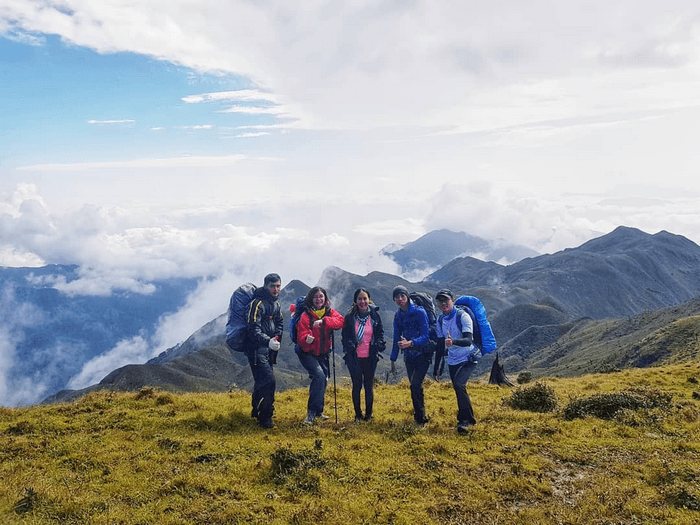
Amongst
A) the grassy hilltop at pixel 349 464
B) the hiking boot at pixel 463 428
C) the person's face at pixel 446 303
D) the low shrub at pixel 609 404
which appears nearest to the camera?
the grassy hilltop at pixel 349 464

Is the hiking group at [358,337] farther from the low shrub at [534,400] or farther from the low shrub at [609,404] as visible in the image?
the low shrub at [609,404]

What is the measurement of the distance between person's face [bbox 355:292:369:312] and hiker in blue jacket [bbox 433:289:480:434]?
2108 mm

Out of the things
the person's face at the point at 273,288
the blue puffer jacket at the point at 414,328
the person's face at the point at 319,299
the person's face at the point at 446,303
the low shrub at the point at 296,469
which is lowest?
the low shrub at the point at 296,469

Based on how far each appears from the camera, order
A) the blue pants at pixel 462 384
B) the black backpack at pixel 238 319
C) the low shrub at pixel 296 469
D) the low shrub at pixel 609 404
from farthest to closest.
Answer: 1. the low shrub at pixel 609 404
2. the black backpack at pixel 238 319
3. the blue pants at pixel 462 384
4. the low shrub at pixel 296 469

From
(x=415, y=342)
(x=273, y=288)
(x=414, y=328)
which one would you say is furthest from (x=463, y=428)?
(x=273, y=288)

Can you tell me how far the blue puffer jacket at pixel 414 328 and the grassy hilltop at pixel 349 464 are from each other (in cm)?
222

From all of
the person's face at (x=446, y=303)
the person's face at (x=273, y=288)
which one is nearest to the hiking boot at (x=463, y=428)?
the person's face at (x=446, y=303)

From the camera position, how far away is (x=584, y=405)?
1454 centimetres

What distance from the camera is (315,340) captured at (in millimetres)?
13414

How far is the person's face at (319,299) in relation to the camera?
→ 13.4 meters

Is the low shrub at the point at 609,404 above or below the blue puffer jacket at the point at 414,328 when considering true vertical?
below

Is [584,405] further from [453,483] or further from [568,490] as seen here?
[453,483]

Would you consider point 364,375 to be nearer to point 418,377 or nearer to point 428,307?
point 418,377

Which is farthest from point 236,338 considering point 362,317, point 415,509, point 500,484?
point 500,484
